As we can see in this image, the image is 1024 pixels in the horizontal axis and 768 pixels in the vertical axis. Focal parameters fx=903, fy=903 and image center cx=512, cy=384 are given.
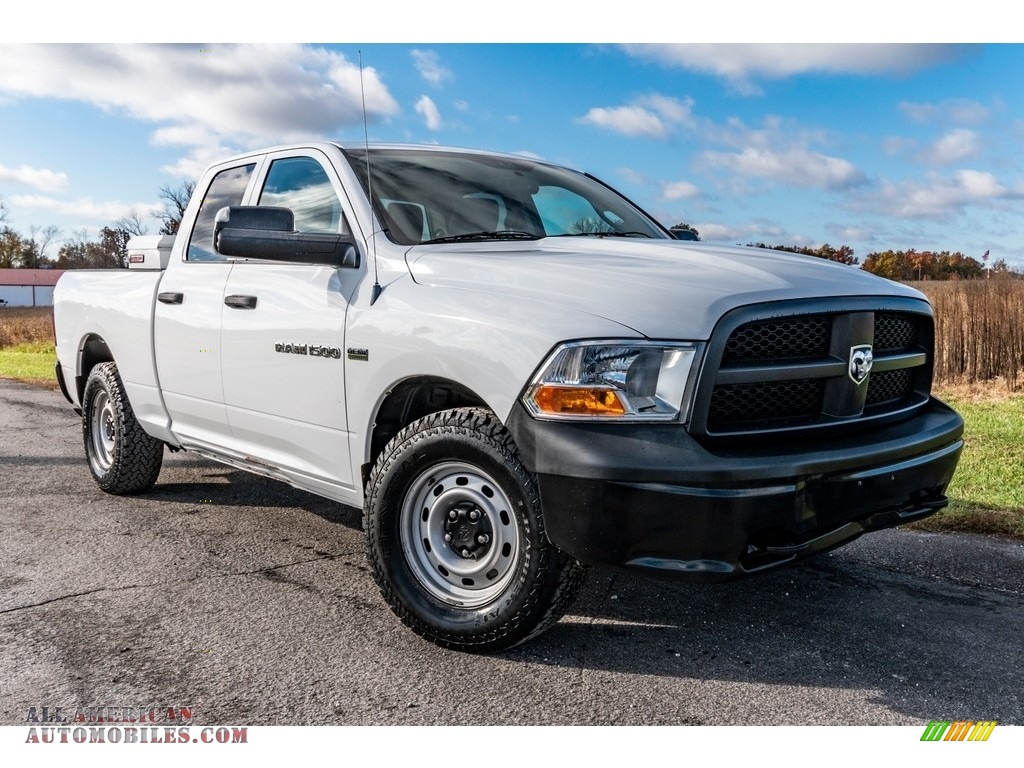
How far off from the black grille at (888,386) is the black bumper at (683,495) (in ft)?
1.62

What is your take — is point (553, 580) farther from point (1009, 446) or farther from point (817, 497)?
point (1009, 446)

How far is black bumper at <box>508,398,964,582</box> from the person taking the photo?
2867 millimetres

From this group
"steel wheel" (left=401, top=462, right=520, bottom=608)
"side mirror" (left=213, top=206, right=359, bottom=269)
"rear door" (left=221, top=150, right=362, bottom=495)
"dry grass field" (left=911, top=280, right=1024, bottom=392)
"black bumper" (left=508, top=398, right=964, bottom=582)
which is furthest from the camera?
"dry grass field" (left=911, top=280, right=1024, bottom=392)

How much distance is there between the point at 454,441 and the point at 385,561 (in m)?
0.64

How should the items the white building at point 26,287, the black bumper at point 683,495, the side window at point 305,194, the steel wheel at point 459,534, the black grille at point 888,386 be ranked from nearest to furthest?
the black bumper at point 683,495 < the steel wheel at point 459,534 < the black grille at point 888,386 < the side window at point 305,194 < the white building at point 26,287

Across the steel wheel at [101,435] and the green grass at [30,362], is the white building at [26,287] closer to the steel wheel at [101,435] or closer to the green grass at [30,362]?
the green grass at [30,362]

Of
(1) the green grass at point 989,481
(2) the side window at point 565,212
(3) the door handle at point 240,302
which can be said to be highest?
(2) the side window at point 565,212

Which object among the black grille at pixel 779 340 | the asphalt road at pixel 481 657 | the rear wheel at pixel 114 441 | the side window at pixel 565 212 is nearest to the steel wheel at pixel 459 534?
the asphalt road at pixel 481 657

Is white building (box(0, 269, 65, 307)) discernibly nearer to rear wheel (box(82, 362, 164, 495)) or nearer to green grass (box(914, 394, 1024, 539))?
rear wheel (box(82, 362, 164, 495))

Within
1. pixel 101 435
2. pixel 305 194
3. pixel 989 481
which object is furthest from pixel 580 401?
pixel 989 481

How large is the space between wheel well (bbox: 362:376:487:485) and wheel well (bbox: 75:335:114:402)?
3139 mm

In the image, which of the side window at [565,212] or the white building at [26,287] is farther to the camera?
the white building at [26,287]

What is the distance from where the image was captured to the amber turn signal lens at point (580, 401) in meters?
2.96

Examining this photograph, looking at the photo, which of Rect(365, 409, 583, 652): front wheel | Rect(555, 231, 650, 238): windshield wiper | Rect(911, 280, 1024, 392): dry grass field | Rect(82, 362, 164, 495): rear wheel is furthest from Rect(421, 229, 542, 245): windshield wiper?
Rect(911, 280, 1024, 392): dry grass field
